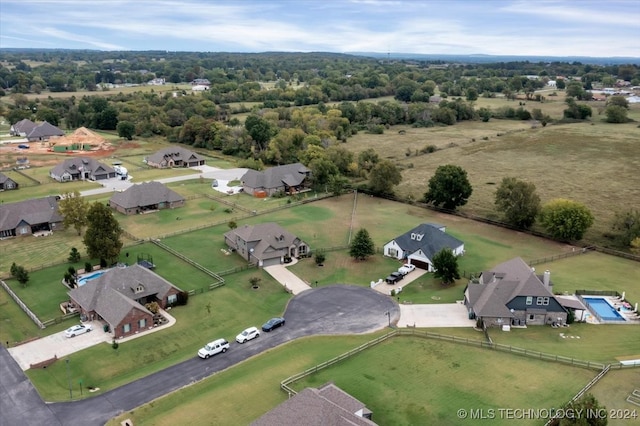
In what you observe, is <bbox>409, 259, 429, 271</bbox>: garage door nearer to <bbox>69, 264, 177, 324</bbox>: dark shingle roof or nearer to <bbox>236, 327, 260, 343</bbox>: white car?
<bbox>236, 327, 260, 343</bbox>: white car

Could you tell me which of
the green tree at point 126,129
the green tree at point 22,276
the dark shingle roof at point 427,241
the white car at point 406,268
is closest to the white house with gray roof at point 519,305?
the white car at point 406,268

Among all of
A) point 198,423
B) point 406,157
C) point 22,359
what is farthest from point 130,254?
point 406,157

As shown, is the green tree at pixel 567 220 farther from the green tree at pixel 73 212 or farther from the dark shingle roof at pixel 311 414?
the green tree at pixel 73 212

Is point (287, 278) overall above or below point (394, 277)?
below

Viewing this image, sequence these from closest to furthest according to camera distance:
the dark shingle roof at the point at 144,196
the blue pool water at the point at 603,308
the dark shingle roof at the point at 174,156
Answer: the blue pool water at the point at 603,308, the dark shingle roof at the point at 144,196, the dark shingle roof at the point at 174,156

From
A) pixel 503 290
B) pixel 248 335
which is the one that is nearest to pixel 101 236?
pixel 248 335

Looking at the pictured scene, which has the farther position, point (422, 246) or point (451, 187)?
point (451, 187)

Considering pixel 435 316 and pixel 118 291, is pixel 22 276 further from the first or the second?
pixel 435 316
